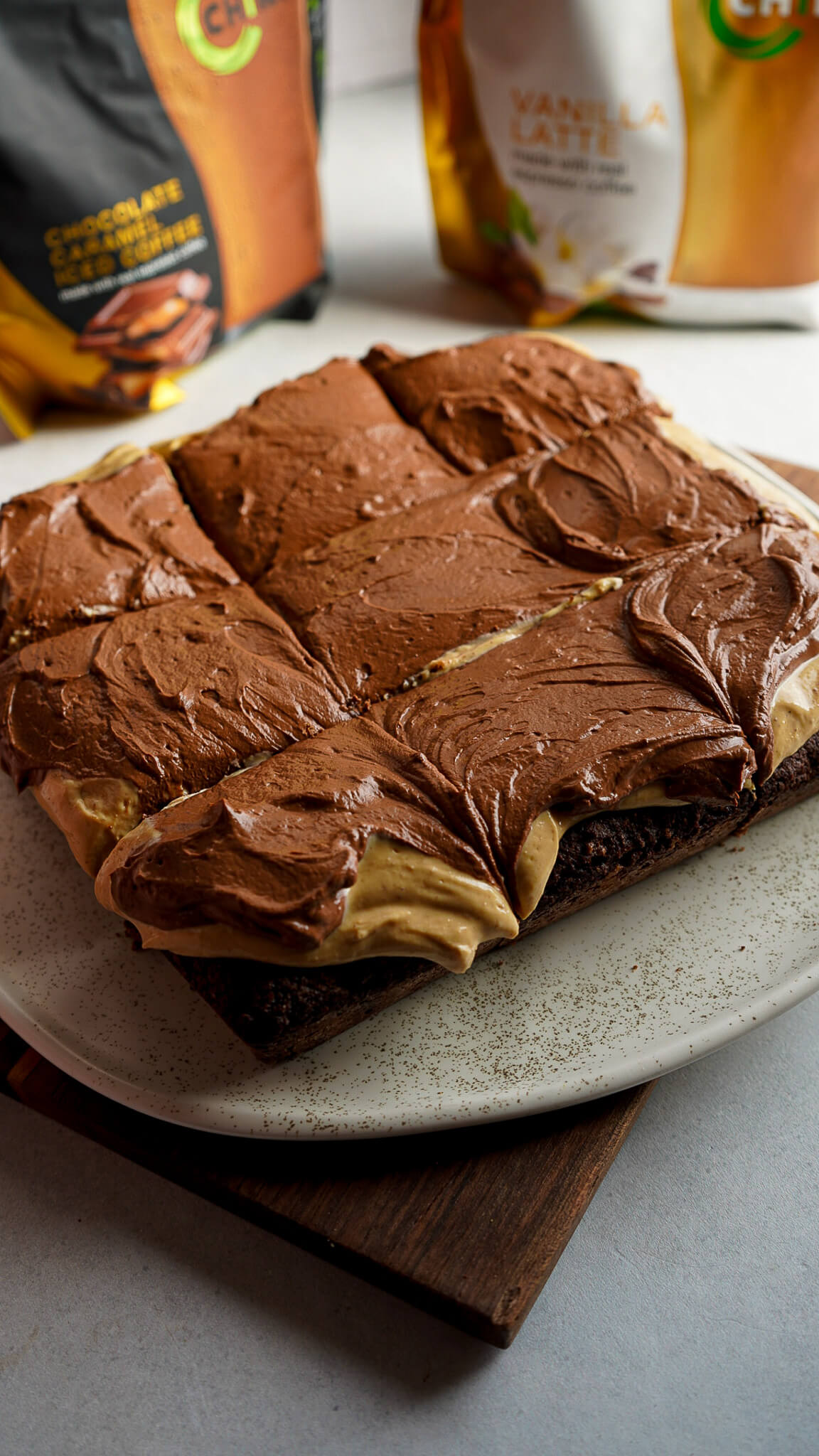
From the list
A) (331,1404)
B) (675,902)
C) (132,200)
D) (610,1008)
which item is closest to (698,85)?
(132,200)

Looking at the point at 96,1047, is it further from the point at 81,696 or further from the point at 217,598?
the point at 217,598

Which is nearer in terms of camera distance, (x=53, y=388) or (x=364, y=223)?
(x=53, y=388)

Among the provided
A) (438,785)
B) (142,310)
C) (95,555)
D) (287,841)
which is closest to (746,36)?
(142,310)

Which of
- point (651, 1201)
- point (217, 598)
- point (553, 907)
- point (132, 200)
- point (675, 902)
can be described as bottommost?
point (651, 1201)

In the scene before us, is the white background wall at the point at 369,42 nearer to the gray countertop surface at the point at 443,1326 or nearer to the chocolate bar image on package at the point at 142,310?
the chocolate bar image on package at the point at 142,310

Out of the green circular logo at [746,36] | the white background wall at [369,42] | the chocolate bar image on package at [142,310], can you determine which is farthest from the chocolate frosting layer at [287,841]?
the white background wall at [369,42]

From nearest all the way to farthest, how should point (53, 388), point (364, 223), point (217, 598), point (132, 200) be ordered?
1. point (217, 598)
2. point (132, 200)
3. point (53, 388)
4. point (364, 223)

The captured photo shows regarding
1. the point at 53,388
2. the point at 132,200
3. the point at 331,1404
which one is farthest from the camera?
the point at 53,388

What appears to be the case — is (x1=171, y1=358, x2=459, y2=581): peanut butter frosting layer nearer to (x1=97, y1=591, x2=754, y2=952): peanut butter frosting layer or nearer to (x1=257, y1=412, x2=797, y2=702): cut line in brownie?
(x1=257, y1=412, x2=797, y2=702): cut line in brownie
